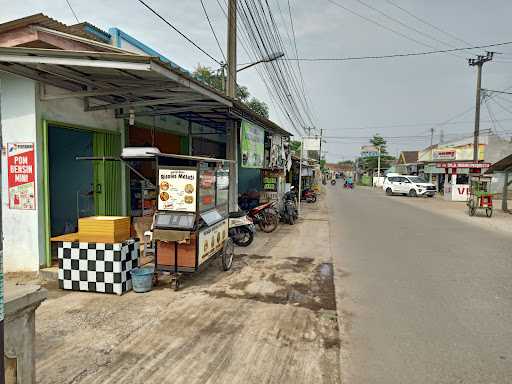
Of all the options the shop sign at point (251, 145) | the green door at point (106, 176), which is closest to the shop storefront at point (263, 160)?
the shop sign at point (251, 145)

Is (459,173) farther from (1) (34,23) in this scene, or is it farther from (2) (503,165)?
(1) (34,23)

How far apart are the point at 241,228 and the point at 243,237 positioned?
0.30 meters

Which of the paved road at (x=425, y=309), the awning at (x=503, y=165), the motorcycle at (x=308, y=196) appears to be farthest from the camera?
the motorcycle at (x=308, y=196)

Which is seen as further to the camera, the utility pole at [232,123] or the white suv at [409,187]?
the white suv at [409,187]

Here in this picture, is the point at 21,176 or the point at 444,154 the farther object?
the point at 444,154

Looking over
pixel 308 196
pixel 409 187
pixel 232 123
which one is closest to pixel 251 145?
pixel 232 123

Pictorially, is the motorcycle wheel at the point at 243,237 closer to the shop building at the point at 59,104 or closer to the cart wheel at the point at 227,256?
the cart wheel at the point at 227,256

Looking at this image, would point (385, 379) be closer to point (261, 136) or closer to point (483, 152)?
point (261, 136)

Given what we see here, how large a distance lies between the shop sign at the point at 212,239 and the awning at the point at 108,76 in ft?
8.09

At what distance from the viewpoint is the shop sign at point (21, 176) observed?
245 inches

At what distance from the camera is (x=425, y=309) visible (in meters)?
5.11

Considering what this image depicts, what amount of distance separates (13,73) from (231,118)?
544 cm

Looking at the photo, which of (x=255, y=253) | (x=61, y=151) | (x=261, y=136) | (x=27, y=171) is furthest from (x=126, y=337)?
(x=261, y=136)

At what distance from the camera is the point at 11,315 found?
2074 mm
